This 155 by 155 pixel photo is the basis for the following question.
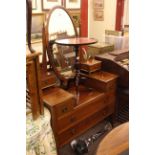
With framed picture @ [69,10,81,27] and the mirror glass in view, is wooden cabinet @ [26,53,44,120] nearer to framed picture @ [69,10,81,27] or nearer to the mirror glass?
the mirror glass

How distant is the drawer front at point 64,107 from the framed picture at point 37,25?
768mm

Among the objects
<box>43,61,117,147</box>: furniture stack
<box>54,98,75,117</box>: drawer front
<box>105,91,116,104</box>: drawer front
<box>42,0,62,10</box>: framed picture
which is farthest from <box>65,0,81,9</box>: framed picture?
<box>54,98,75,117</box>: drawer front

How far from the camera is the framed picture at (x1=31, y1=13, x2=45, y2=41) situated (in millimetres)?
2264

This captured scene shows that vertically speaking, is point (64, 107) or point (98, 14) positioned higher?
point (98, 14)

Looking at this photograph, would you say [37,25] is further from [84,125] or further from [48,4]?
[84,125]

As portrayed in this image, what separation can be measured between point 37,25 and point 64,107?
2.96 ft

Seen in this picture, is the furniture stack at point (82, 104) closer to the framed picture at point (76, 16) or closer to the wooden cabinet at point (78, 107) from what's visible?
the wooden cabinet at point (78, 107)

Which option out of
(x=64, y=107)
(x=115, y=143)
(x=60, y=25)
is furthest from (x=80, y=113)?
(x=115, y=143)

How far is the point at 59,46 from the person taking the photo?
233 centimetres
